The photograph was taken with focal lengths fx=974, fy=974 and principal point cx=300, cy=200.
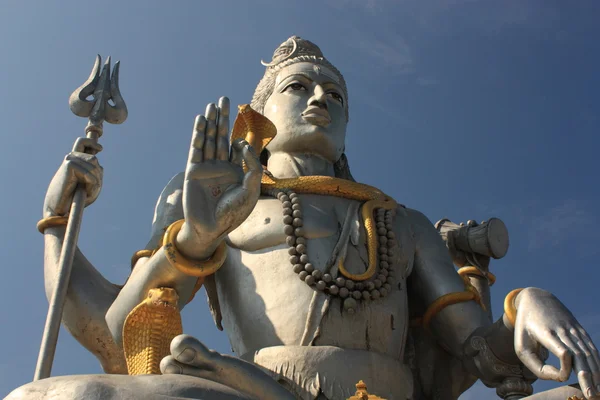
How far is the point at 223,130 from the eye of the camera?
5.93 metres

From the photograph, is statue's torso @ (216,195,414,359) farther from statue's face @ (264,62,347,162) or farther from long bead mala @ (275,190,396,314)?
statue's face @ (264,62,347,162)

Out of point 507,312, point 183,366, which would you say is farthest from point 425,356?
point 183,366

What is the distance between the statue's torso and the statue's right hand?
108 centimetres

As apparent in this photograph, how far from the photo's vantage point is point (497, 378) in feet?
22.0

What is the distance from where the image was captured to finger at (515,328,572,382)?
18.7 ft

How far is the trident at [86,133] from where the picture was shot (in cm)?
604

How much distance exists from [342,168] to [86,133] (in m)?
2.29

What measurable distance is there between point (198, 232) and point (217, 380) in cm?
98

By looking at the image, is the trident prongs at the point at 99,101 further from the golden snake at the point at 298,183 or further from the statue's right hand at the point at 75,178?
the golden snake at the point at 298,183

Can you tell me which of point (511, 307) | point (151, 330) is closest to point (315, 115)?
point (511, 307)

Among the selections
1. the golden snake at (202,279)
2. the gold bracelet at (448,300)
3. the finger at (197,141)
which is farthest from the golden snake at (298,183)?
the finger at (197,141)

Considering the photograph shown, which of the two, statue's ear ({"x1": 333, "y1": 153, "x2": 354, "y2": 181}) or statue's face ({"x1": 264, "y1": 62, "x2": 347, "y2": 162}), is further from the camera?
statue's ear ({"x1": 333, "y1": 153, "x2": 354, "y2": 181})

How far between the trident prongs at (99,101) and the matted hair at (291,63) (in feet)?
4.20

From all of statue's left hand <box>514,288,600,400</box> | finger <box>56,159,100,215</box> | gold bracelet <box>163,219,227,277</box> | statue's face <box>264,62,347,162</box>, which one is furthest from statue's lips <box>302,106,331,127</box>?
statue's left hand <box>514,288,600,400</box>
